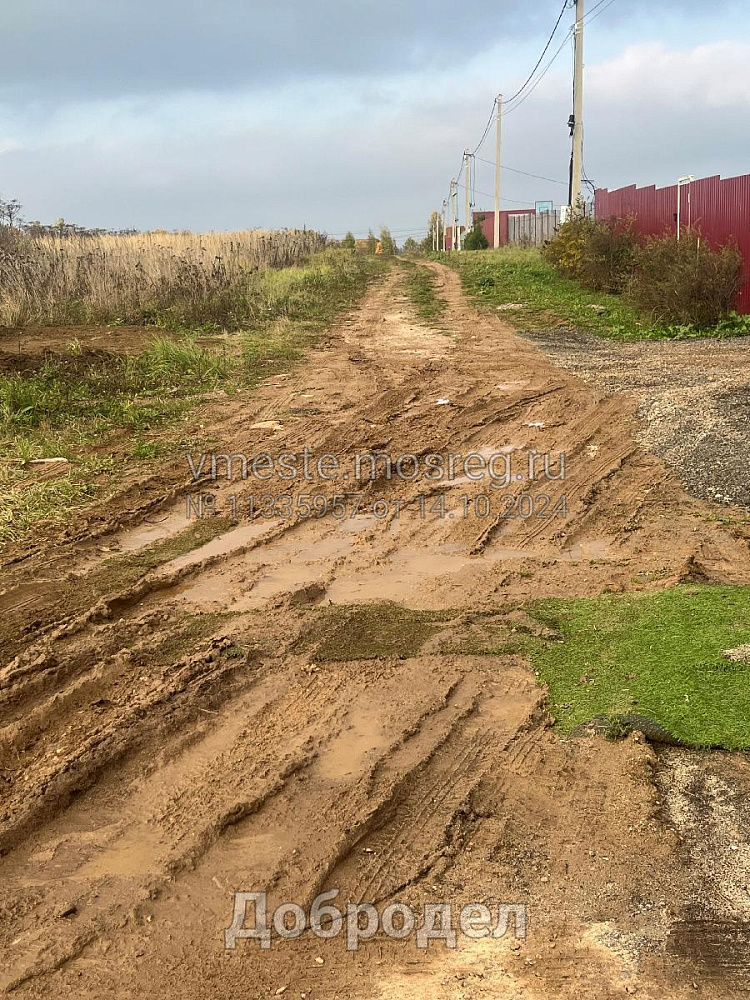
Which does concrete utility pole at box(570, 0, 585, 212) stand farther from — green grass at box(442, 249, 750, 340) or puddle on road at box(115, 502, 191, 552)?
puddle on road at box(115, 502, 191, 552)

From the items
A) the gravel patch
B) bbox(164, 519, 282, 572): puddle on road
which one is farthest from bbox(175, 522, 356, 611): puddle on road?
the gravel patch

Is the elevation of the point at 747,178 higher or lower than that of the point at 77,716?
higher

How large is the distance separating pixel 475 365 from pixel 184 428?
4.25m

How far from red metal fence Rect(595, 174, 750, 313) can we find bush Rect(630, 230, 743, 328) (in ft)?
1.04

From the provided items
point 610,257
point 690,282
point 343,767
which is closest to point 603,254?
point 610,257

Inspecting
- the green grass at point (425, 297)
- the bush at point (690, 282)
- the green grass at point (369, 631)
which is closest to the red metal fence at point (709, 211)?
the bush at point (690, 282)

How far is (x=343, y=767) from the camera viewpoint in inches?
127

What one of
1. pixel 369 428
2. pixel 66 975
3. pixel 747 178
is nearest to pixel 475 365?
pixel 369 428

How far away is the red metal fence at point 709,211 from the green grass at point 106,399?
7.15 metres

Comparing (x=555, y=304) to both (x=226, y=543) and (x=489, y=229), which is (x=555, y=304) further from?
(x=489, y=229)

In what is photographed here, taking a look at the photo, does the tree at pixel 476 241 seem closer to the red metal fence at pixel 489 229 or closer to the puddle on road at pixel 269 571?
the red metal fence at pixel 489 229

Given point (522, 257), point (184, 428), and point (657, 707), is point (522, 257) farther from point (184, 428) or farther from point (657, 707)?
point (657, 707)

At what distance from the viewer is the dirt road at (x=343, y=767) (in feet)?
7.79

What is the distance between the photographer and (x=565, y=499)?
6.34 m
